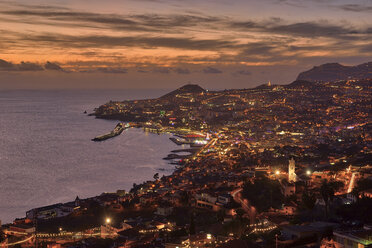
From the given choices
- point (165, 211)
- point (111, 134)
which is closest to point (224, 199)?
point (165, 211)

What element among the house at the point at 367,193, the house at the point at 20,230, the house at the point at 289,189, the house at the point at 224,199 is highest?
the house at the point at 367,193

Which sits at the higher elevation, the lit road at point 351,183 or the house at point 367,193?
the house at point 367,193

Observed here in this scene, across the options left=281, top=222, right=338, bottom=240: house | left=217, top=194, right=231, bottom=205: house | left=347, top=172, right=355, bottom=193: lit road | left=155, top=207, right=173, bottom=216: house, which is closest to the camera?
left=281, top=222, right=338, bottom=240: house

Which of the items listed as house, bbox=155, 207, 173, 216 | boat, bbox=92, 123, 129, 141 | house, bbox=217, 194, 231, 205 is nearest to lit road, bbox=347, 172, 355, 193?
house, bbox=217, 194, 231, 205

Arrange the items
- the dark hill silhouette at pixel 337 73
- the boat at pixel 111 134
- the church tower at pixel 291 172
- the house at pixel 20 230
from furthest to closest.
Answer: the dark hill silhouette at pixel 337 73 → the boat at pixel 111 134 → the church tower at pixel 291 172 → the house at pixel 20 230

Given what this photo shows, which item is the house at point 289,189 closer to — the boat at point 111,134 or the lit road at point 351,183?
the lit road at point 351,183

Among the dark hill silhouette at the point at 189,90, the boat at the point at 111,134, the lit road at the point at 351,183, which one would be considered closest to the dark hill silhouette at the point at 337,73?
the dark hill silhouette at the point at 189,90

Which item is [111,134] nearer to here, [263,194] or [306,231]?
[263,194]

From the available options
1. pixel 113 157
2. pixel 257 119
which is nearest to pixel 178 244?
pixel 113 157

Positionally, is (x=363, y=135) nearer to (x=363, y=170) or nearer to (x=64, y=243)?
(x=363, y=170)

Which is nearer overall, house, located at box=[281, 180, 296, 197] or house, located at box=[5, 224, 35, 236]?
house, located at box=[5, 224, 35, 236]

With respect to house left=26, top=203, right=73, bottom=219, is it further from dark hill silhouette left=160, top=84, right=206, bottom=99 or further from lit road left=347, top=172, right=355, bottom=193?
dark hill silhouette left=160, top=84, right=206, bottom=99

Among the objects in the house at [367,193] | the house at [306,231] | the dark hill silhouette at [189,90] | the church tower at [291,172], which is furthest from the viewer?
the dark hill silhouette at [189,90]
